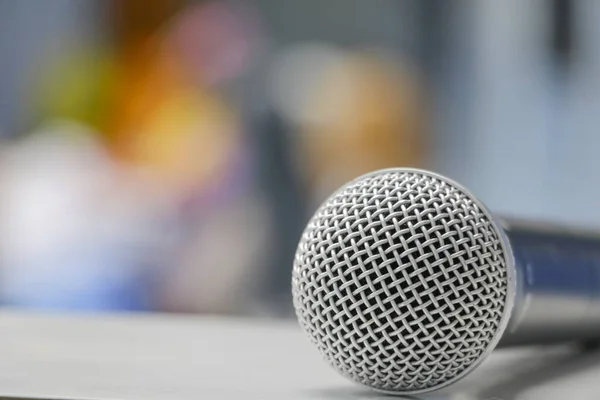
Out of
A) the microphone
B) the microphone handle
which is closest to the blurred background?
the microphone handle

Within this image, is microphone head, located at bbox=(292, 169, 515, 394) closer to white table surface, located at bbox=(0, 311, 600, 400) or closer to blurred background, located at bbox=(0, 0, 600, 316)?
white table surface, located at bbox=(0, 311, 600, 400)

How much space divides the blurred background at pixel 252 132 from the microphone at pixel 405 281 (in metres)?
1.87

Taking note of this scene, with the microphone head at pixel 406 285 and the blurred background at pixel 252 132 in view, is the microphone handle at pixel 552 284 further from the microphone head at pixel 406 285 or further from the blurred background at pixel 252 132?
the blurred background at pixel 252 132

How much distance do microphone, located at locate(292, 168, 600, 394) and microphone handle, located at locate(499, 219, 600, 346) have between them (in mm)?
16

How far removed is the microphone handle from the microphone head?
0.16 feet

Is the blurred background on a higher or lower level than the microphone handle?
higher

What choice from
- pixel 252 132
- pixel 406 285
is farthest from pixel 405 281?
pixel 252 132

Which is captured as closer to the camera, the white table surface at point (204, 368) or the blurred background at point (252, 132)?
the white table surface at point (204, 368)

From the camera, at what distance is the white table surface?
575 millimetres

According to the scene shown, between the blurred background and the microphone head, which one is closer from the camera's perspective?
the microphone head

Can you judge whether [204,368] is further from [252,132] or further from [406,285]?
[252,132]

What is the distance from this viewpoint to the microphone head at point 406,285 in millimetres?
555

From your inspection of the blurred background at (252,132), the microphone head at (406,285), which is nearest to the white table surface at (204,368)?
the microphone head at (406,285)

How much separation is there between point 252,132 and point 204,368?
2052mm
